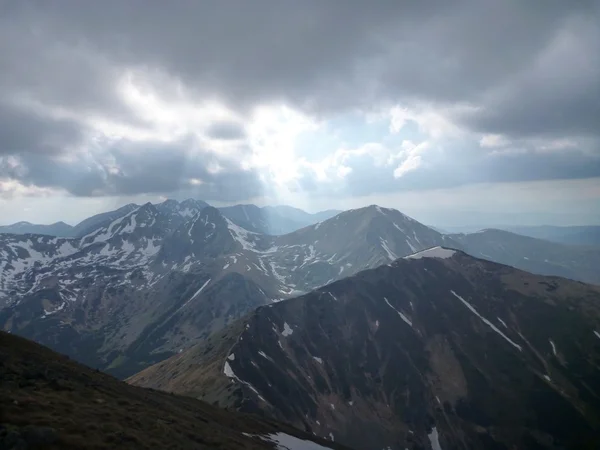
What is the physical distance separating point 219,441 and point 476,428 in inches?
6947

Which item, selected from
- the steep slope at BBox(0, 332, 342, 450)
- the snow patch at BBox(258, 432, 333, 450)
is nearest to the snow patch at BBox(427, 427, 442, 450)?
the snow patch at BBox(258, 432, 333, 450)

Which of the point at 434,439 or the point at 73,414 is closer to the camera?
the point at 73,414

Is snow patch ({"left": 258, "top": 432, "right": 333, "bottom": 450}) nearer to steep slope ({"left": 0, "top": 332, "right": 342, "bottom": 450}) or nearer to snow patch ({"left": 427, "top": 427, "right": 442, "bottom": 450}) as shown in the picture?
steep slope ({"left": 0, "top": 332, "right": 342, "bottom": 450})

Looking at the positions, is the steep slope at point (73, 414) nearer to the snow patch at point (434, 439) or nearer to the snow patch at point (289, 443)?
the snow patch at point (289, 443)

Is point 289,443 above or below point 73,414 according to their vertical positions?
below

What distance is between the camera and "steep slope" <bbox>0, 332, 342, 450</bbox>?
34.9m

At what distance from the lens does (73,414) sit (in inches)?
1660

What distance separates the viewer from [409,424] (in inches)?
7643

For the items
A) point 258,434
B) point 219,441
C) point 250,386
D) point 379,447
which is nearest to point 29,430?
point 219,441

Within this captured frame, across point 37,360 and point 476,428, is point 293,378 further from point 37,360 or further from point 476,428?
point 37,360

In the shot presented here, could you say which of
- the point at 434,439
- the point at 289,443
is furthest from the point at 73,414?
the point at 434,439

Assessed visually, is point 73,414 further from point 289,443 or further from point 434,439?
point 434,439

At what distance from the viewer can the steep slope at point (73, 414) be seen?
3488cm

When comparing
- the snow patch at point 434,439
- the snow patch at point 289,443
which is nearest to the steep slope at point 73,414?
the snow patch at point 289,443
